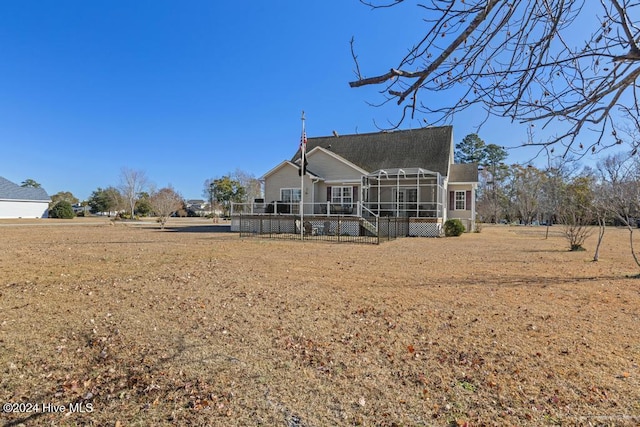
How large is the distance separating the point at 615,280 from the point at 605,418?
23.7 feet

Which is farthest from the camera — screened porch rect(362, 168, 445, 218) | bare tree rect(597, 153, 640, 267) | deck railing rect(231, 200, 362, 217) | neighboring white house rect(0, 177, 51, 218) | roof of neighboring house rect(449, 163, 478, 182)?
neighboring white house rect(0, 177, 51, 218)

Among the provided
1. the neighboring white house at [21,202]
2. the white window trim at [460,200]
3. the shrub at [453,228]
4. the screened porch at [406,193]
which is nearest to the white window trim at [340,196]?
the screened porch at [406,193]

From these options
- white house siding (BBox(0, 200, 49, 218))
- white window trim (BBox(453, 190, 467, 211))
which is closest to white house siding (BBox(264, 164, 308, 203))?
white window trim (BBox(453, 190, 467, 211))

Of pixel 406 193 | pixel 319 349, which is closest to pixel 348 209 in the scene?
pixel 406 193

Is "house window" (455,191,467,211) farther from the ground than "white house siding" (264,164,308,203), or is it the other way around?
"white house siding" (264,164,308,203)

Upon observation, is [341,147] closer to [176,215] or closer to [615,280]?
[615,280]

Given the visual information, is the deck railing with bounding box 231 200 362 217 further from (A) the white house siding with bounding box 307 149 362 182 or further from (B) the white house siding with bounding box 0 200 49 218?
(B) the white house siding with bounding box 0 200 49 218

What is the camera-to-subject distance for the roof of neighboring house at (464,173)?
24.0 metres

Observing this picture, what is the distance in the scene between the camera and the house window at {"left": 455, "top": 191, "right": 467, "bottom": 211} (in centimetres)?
2469

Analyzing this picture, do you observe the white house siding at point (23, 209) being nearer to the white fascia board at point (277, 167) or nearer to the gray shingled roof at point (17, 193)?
the gray shingled roof at point (17, 193)

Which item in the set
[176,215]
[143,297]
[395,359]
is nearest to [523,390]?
[395,359]

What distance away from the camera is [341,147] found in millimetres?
27438

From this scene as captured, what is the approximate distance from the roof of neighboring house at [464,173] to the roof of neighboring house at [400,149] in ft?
4.70

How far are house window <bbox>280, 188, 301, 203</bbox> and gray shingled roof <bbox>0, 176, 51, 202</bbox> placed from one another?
4227cm
